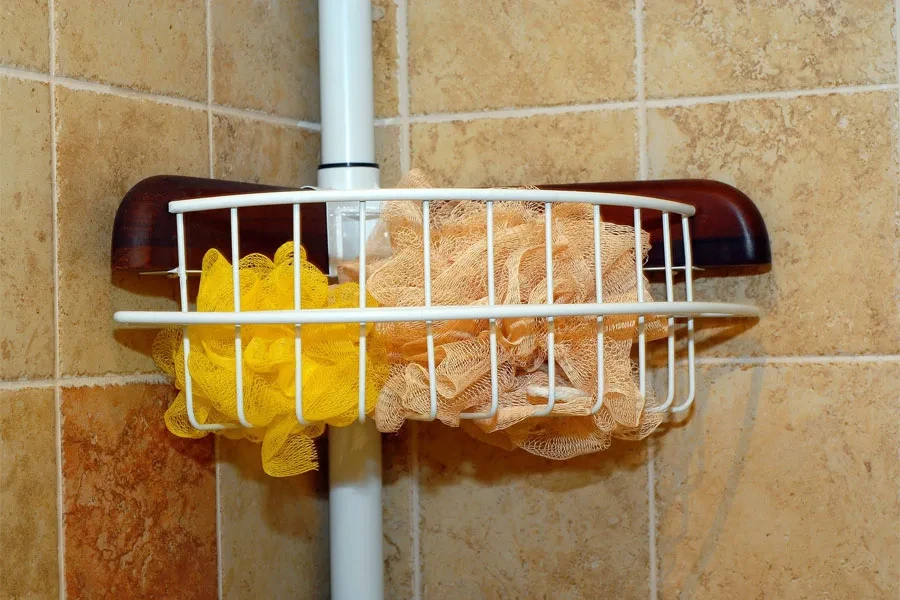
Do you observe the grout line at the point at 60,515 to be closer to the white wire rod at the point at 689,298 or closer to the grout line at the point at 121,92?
the grout line at the point at 121,92

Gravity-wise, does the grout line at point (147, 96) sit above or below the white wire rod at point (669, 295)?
above

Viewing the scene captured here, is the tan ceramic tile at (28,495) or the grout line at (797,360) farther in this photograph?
the grout line at (797,360)

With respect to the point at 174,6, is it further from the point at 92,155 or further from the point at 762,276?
the point at 762,276

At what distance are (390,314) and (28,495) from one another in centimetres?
28

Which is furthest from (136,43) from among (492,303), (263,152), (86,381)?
(492,303)

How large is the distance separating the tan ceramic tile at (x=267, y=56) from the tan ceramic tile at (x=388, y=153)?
0.22ft

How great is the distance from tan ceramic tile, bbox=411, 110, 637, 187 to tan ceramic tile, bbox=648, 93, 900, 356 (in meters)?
0.06

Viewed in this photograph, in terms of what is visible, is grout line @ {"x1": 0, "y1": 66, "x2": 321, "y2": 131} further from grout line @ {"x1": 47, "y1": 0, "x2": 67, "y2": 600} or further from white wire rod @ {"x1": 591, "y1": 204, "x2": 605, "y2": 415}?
white wire rod @ {"x1": 591, "y1": 204, "x2": 605, "y2": 415}

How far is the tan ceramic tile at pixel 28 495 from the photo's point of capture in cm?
58

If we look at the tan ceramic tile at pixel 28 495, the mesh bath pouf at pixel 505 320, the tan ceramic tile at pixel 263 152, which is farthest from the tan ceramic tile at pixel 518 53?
the tan ceramic tile at pixel 28 495

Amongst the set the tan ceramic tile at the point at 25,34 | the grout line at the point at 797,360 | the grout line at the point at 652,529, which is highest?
the tan ceramic tile at the point at 25,34

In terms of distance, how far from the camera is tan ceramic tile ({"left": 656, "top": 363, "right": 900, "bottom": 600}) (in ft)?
2.40

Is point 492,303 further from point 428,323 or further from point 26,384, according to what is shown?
point 26,384

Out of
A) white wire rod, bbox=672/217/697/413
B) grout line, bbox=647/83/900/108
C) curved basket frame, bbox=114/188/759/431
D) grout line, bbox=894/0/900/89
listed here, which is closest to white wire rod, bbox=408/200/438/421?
curved basket frame, bbox=114/188/759/431
